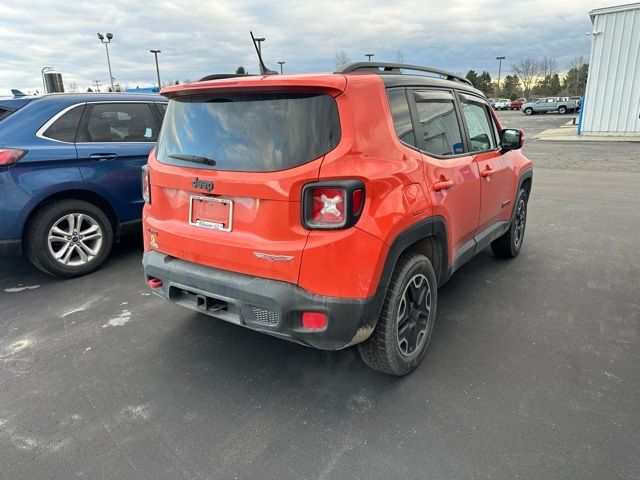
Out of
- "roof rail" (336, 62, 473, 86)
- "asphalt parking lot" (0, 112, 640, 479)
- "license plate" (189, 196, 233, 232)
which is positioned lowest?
"asphalt parking lot" (0, 112, 640, 479)

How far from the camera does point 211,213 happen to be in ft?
8.66

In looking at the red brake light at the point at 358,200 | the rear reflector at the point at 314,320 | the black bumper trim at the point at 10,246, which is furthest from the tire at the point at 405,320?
the black bumper trim at the point at 10,246

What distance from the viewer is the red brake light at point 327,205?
90.4 inches

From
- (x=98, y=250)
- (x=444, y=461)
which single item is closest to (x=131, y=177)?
(x=98, y=250)

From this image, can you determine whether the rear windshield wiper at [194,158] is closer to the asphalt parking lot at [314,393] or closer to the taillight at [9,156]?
the asphalt parking lot at [314,393]

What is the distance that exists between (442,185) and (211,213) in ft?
4.83

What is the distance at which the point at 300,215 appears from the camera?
7.70ft

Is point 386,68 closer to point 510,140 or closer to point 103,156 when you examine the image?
point 510,140

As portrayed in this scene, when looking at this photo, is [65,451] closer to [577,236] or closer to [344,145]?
[344,145]

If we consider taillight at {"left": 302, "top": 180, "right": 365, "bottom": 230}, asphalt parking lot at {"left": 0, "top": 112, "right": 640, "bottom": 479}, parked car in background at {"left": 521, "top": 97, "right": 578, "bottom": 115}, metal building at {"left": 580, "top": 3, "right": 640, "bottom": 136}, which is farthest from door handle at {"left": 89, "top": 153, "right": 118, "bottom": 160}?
parked car in background at {"left": 521, "top": 97, "right": 578, "bottom": 115}

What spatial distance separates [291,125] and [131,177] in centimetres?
313

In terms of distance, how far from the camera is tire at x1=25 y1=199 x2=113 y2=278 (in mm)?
4328

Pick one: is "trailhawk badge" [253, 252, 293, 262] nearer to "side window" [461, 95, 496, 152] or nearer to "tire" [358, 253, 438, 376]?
"tire" [358, 253, 438, 376]

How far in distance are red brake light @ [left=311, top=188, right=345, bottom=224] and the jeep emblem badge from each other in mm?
644
